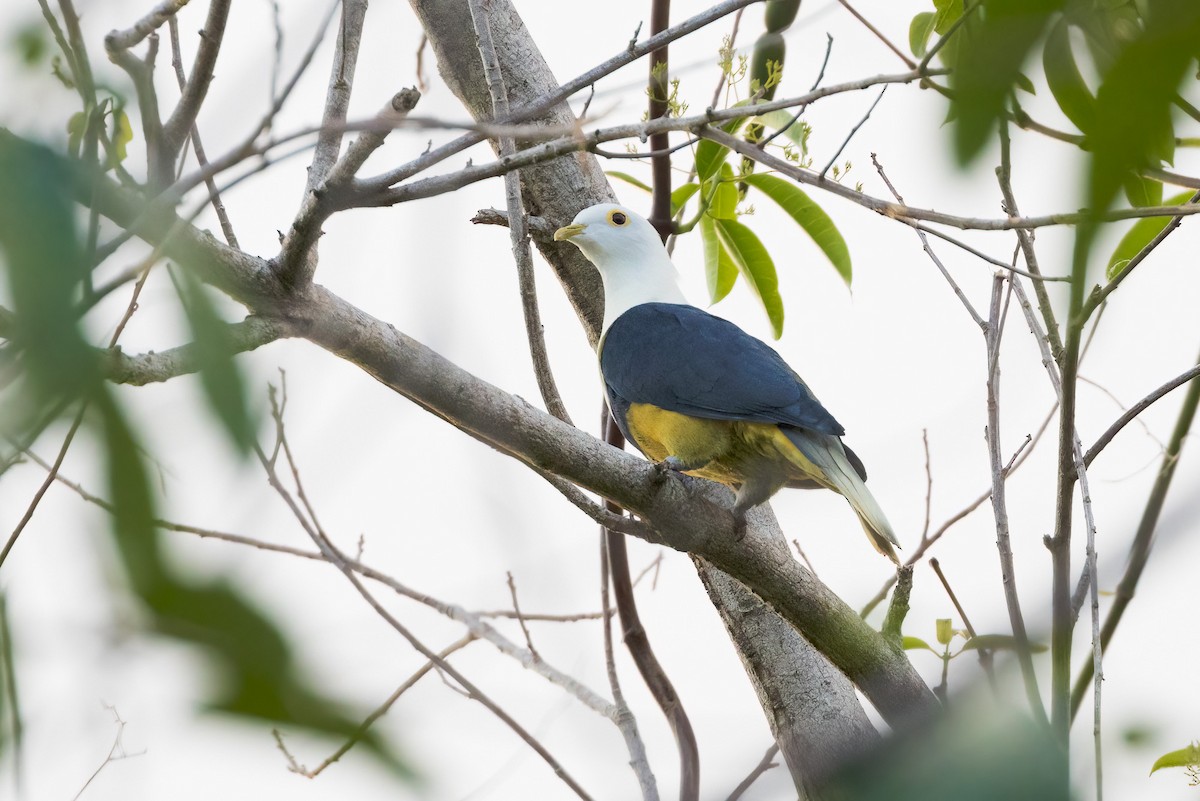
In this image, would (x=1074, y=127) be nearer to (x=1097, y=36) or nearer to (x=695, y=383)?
(x=1097, y=36)

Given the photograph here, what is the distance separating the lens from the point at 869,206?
74.8 inches

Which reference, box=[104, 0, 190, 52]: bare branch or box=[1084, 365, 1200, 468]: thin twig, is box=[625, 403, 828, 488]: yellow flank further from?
box=[104, 0, 190, 52]: bare branch

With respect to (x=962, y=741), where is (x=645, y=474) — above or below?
above

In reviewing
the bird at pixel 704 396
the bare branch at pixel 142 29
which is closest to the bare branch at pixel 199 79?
the bare branch at pixel 142 29

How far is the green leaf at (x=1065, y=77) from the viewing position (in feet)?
1.90

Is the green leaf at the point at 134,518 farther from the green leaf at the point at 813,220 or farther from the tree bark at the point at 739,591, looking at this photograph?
the green leaf at the point at 813,220

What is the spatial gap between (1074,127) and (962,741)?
34 centimetres

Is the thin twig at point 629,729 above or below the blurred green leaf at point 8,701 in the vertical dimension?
above

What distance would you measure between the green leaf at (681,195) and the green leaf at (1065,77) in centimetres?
286

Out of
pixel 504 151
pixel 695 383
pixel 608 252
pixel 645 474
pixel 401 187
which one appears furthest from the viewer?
pixel 608 252

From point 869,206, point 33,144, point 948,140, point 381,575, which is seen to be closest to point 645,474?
point 381,575

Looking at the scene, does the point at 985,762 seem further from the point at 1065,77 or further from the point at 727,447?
the point at 727,447

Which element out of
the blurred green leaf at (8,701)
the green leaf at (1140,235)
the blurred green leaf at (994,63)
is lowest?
the blurred green leaf at (8,701)

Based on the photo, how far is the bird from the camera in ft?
10.6
